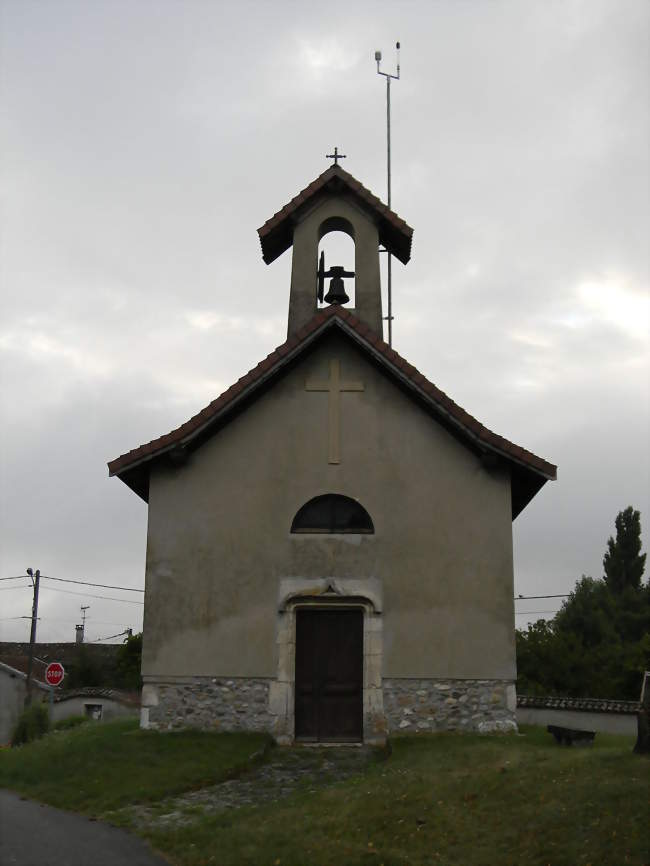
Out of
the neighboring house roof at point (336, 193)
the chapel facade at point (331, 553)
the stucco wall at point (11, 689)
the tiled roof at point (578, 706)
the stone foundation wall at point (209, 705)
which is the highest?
the neighboring house roof at point (336, 193)

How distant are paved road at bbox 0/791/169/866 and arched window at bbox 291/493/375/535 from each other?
6.35 m

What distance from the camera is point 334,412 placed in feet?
56.0

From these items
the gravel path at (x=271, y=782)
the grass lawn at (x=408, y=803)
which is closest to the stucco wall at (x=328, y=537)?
the gravel path at (x=271, y=782)

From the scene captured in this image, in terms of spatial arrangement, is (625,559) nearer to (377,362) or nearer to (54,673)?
(54,673)

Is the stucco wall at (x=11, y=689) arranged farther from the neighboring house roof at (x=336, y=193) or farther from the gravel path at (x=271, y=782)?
the gravel path at (x=271, y=782)

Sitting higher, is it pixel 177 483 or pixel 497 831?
pixel 177 483

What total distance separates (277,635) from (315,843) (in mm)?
6436

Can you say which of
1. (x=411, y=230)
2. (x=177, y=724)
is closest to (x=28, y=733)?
(x=177, y=724)

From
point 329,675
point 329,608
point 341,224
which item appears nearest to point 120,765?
point 329,675

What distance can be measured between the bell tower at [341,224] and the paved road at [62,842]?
9.63 meters

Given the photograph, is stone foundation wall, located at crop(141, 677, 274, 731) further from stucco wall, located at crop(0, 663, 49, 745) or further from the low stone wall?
stucco wall, located at crop(0, 663, 49, 745)

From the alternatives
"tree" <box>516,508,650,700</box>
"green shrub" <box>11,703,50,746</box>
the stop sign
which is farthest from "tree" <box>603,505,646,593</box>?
"green shrub" <box>11,703,50,746</box>

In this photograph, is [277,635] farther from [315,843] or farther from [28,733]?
[28,733]

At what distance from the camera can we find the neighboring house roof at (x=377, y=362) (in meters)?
16.5
